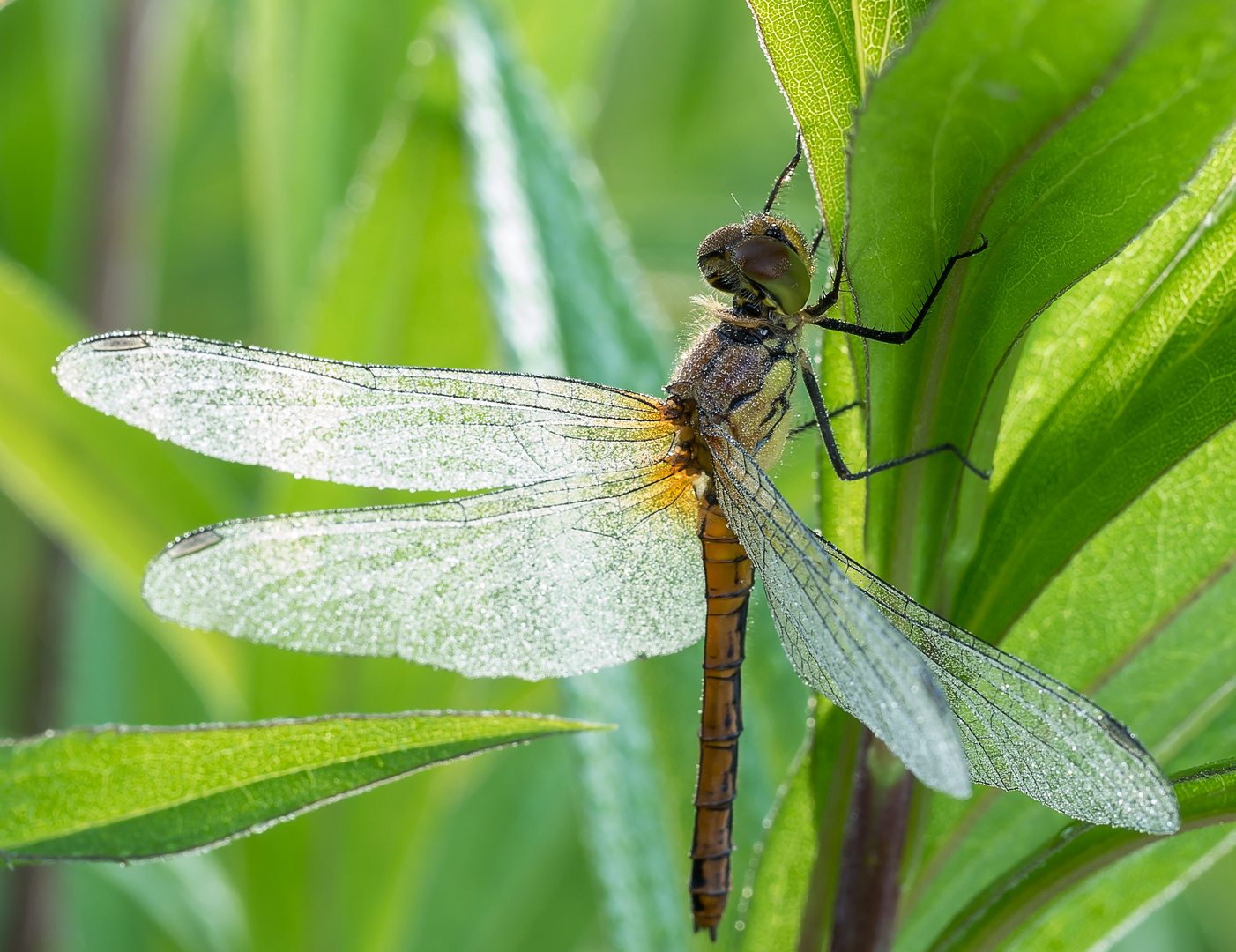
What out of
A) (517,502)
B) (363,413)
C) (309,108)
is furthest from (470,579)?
(309,108)

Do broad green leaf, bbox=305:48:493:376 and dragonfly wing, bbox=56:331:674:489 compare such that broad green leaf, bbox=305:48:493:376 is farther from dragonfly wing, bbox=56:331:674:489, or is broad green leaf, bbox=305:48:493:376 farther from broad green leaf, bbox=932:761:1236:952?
broad green leaf, bbox=932:761:1236:952

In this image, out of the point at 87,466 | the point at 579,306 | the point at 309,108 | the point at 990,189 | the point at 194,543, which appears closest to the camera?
the point at 990,189

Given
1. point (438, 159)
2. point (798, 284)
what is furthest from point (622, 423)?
point (438, 159)

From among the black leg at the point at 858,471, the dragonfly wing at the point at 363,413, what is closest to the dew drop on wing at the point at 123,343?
the dragonfly wing at the point at 363,413

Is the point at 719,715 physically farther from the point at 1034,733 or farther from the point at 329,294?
the point at 329,294

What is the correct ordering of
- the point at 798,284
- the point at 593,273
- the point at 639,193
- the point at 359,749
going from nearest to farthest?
the point at 359,749 < the point at 798,284 < the point at 593,273 < the point at 639,193

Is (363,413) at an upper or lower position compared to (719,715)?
upper

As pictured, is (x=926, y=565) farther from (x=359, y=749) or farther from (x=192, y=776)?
(x=192, y=776)
